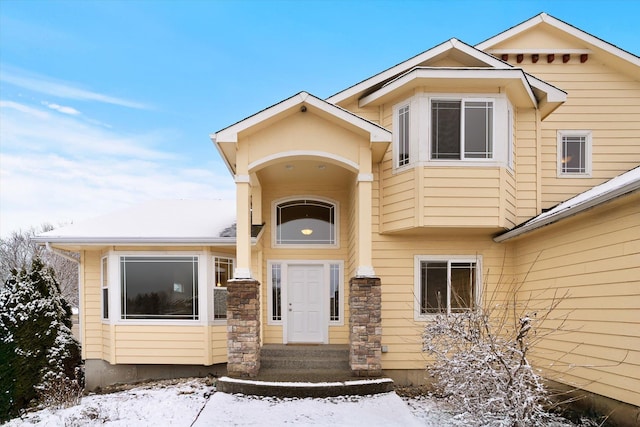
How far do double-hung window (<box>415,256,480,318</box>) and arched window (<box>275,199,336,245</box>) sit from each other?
8.15 ft

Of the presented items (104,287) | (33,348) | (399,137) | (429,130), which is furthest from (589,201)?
(33,348)

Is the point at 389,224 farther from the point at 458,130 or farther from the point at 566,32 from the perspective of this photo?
the point at 566,32

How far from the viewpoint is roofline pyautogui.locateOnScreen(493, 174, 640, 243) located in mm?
4688

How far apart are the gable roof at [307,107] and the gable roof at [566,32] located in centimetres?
376

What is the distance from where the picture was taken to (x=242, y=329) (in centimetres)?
713

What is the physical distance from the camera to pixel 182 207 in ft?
36.4

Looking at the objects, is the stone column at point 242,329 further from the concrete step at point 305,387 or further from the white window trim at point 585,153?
the white window trim at point 585,153

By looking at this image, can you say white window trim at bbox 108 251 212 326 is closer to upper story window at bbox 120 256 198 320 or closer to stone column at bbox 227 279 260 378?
upper story window at bbox 120 256 198 320

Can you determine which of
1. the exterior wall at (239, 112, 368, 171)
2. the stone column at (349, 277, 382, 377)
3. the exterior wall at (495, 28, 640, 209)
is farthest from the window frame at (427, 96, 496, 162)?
the stone column at (349, 277, 382, 377)

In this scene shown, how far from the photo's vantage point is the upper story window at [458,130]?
767 cm

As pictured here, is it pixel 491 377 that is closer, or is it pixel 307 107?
pixel 491 377

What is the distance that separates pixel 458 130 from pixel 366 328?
432cm

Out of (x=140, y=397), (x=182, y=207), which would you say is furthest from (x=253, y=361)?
(x=182, y=207)

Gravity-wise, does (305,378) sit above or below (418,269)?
below
